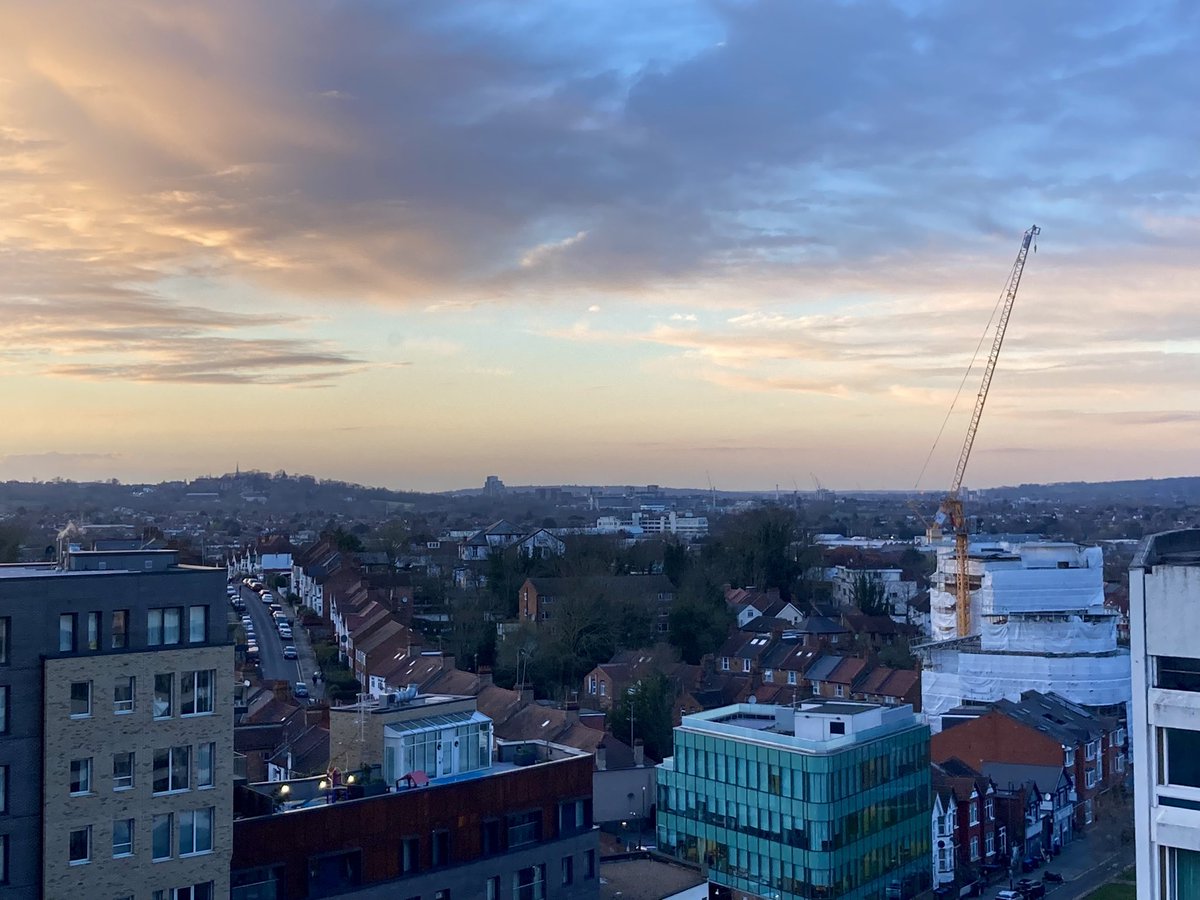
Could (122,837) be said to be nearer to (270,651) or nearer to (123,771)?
(123,771)

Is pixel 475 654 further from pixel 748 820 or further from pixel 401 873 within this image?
pixel 401 873

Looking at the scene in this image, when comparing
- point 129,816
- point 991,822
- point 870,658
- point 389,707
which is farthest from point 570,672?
point 129,816

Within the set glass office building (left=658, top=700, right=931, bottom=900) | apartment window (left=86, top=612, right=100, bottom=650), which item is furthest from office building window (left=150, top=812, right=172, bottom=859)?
glass office building (left=658, top=700, right=931, bottom=900)

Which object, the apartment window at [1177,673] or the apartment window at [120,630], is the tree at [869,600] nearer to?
the apartment window at [120,630]

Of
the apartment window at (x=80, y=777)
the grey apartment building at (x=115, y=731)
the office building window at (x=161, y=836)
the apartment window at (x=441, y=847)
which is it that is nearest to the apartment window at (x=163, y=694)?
the grey apartment building at (x=115, y=731)

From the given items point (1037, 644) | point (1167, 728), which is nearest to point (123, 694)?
point (1167, 728)
